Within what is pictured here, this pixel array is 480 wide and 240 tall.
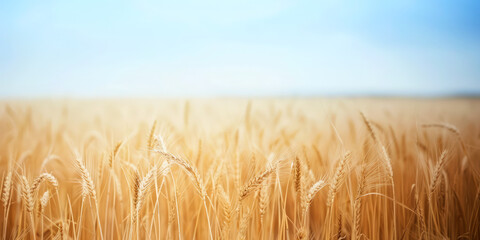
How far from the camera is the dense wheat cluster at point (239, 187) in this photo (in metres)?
0.79

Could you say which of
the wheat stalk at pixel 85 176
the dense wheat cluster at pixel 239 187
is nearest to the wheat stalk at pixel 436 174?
the dense wheat cluster at pixel 239 187

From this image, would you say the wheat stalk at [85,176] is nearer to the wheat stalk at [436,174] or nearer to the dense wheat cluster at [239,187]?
the dense wheat cluster at [239,187]

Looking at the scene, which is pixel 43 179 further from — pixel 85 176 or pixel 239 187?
pixel 239 187

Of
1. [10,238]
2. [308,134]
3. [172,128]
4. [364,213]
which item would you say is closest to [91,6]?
[172,128]

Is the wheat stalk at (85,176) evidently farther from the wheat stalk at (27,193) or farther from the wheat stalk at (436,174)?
the wheat stalk at (436,174)

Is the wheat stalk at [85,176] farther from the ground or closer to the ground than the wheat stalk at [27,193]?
farther from the ground

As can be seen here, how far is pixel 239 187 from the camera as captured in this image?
34.7 inches

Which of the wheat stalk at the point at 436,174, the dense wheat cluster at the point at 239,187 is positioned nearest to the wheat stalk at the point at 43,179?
the dense wheat cluster at the point at 239,187

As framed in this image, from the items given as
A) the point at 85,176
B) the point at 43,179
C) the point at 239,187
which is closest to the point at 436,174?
the point at 239,187

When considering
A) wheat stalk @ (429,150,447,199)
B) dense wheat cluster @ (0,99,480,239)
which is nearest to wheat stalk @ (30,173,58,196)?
dense wheat cluster @ (0,99,480,239)

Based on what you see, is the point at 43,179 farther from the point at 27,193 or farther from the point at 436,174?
the point at 436,174

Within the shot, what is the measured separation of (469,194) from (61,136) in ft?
6.87

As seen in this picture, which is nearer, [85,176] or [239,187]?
[85,176]

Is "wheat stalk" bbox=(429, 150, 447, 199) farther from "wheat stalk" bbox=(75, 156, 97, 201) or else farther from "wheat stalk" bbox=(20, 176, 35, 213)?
"wheat stalk" bbox=(20, 176, 35, 213)
